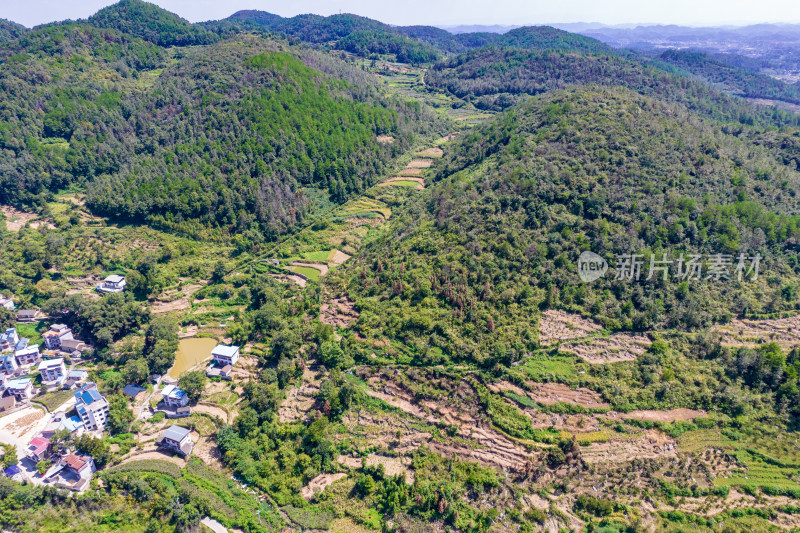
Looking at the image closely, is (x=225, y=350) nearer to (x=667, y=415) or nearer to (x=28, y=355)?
(x=28, y=355)

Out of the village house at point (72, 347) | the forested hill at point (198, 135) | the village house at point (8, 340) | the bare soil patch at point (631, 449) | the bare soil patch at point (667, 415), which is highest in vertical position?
the forested hill at point (198, 135)

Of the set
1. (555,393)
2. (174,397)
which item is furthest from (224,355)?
(555,393)

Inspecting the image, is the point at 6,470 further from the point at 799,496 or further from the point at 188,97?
the point at 188,97

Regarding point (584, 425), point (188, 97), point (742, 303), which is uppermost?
point (188, 97)

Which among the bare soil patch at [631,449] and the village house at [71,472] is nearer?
the village house at [71,472]

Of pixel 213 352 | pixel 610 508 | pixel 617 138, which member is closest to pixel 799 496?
pixel 610 508

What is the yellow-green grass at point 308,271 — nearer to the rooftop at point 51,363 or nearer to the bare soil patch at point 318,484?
the rooftop at point 51,363

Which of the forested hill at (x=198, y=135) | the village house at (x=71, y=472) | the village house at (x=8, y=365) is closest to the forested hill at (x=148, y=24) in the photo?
the forested hill at (x=198, y=135)
